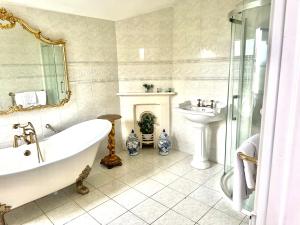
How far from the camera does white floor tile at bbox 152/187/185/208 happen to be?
230 cm

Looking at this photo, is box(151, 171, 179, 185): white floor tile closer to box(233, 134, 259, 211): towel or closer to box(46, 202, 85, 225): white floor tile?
box(46, 202, 85, 225): white floor tile

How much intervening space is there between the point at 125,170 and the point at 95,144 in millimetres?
928

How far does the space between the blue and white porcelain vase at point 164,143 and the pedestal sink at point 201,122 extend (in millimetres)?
539

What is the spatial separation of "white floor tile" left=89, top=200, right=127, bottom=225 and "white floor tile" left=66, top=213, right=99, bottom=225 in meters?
0.04

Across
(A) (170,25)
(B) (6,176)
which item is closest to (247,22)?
(A) (170,25)

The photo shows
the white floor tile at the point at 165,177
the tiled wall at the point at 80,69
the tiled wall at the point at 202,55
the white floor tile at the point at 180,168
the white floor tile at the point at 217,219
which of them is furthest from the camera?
the white floor tile at the point at 180,168

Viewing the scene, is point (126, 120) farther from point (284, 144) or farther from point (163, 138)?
point (284, 144)

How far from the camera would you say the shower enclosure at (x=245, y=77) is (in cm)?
185

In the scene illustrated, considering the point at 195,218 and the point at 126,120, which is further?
the point at 126,120

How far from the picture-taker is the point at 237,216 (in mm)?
2061

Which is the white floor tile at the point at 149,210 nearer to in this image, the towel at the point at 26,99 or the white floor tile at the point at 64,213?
the white floor tile at the point at 64,213

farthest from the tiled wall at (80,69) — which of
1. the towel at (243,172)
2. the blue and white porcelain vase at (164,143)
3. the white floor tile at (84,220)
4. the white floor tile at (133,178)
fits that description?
the towel at (243,172)

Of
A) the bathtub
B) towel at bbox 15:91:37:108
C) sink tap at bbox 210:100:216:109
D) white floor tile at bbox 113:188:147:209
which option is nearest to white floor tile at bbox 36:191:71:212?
the bathtub

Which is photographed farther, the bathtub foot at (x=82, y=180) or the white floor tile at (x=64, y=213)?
the bathtub foot at (x=82, y=180)
